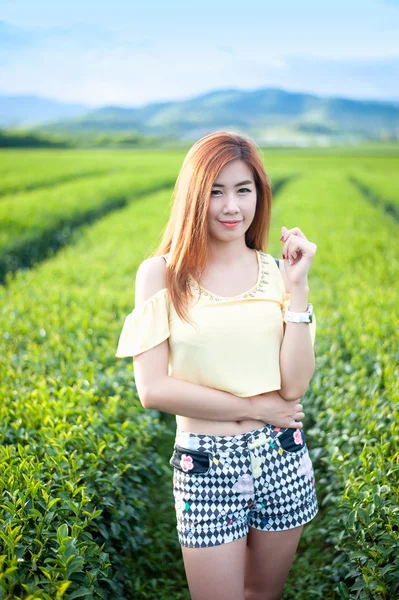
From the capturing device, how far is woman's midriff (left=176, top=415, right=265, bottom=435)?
7.19 ft

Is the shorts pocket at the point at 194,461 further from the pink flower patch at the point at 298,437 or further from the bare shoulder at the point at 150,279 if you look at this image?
the bare shoulder at the point at 150,279

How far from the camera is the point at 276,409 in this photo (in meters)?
2.22

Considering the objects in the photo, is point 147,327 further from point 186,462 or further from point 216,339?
point 186,462

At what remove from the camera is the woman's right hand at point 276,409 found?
2.20 metres

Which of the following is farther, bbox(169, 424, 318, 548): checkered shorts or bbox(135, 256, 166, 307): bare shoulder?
bbox(135, 256, 166, 307): bare shoulder

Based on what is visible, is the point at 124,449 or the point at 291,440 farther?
the point at 124,449

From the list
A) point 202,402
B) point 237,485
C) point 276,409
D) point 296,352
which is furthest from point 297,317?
point 237,485

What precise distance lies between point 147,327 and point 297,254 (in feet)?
2.05

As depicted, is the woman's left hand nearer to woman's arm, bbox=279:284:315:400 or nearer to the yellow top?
woman's arm, bbox=279:284:315:400

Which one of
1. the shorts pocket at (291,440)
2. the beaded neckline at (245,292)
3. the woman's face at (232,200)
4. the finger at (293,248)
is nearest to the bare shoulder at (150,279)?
the beaded neckline at (245,292)

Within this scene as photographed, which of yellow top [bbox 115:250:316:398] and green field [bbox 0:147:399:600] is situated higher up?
yellow top [bbox 115:250:316:398]

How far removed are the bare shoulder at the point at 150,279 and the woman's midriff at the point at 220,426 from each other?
489mm

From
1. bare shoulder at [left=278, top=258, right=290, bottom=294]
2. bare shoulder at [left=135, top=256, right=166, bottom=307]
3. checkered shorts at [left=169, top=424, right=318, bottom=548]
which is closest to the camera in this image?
checkered shorts at [left=169, top=424, right=318, bottom=548]

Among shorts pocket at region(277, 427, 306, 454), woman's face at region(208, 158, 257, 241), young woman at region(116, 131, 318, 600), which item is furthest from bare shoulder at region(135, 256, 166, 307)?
shorts pocket at region(277, 427, 306, 454)
